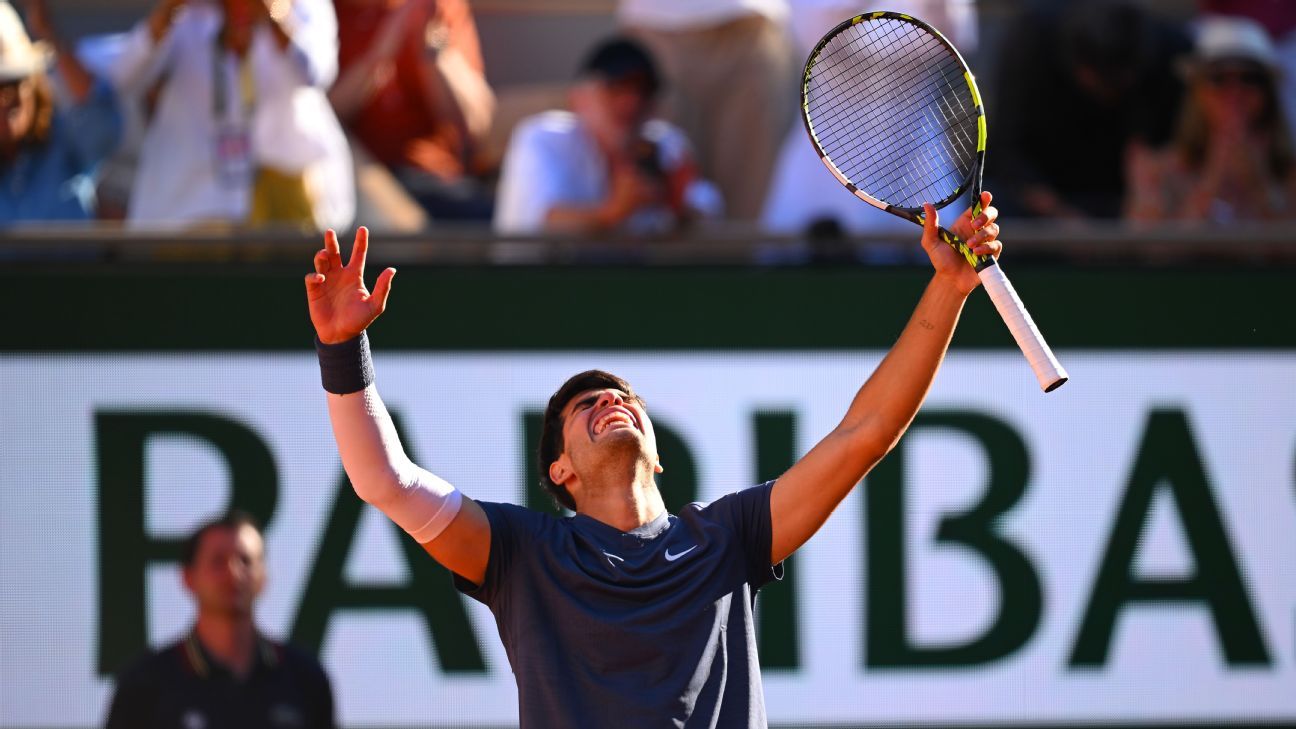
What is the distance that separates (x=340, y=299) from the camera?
3262 millimetres

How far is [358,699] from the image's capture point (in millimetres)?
5852

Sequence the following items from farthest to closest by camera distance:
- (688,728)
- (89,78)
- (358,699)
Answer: (89,78) < (358,699) < (688,728)

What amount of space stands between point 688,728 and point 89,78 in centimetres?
411

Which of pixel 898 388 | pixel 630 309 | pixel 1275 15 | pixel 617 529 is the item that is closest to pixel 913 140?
pixel 898 388

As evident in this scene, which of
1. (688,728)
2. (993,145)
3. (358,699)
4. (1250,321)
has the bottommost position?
(358,699)

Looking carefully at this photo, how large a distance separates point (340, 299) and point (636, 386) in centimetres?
282

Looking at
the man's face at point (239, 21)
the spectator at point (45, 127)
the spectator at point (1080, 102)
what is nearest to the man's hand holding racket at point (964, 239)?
the spectator at point (1080, 102)

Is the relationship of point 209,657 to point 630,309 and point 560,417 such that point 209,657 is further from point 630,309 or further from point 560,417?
point 560,417

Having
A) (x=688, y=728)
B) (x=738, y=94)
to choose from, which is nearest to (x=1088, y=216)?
(x=738, y=94)

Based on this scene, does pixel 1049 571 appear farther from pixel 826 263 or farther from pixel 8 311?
pixel 8 311

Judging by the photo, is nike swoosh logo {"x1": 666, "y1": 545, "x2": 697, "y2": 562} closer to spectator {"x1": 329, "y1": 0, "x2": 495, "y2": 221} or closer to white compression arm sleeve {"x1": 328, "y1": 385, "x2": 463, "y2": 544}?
white compression arm sleeve {"x1": 328, "y1": 385, "x2": 463, "y2": 544}

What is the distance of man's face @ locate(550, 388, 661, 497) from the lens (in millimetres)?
3480

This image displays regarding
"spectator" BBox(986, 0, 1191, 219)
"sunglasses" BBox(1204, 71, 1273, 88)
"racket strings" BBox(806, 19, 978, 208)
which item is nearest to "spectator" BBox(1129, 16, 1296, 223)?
"sunglasses" BBox(1204, 71, 1273, 88)

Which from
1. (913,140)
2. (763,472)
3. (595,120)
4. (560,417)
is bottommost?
(763,472)
